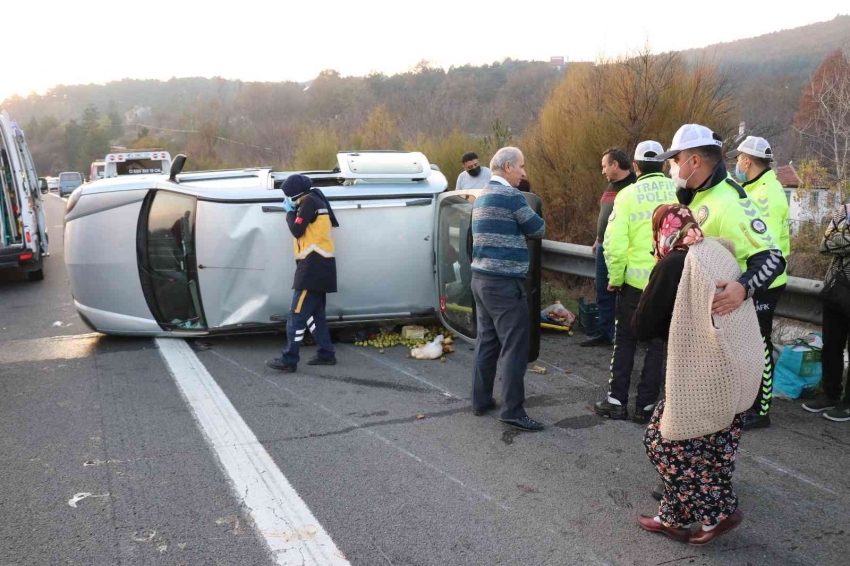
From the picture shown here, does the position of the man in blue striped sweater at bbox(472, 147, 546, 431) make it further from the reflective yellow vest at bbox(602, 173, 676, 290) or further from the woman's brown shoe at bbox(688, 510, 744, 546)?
the woman's brown shoe at bbox(688, 510, 744, 546)

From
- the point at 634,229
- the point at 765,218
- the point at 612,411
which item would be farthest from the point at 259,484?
the point at 765,218

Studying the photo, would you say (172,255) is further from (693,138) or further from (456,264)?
(693,138)

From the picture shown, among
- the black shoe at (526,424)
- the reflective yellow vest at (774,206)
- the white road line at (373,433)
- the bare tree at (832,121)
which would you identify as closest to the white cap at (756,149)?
the reflective yellow vest at (774,206)

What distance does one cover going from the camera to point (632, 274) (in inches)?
202

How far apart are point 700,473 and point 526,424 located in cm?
170

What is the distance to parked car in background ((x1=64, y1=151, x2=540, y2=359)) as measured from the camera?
282 inches

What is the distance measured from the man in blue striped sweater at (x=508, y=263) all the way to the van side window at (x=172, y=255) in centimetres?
359

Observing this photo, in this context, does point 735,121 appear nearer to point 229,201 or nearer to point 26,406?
point 229,201

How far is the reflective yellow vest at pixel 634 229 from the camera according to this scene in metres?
5.13

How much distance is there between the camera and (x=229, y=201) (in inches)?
279

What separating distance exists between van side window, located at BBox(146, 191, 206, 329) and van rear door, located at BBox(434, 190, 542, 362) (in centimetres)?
250

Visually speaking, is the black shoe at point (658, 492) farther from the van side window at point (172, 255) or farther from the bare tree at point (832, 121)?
the bare tree at point (832, 121)

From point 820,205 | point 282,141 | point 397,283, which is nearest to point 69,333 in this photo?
point 397,283

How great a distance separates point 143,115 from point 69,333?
486 feet
